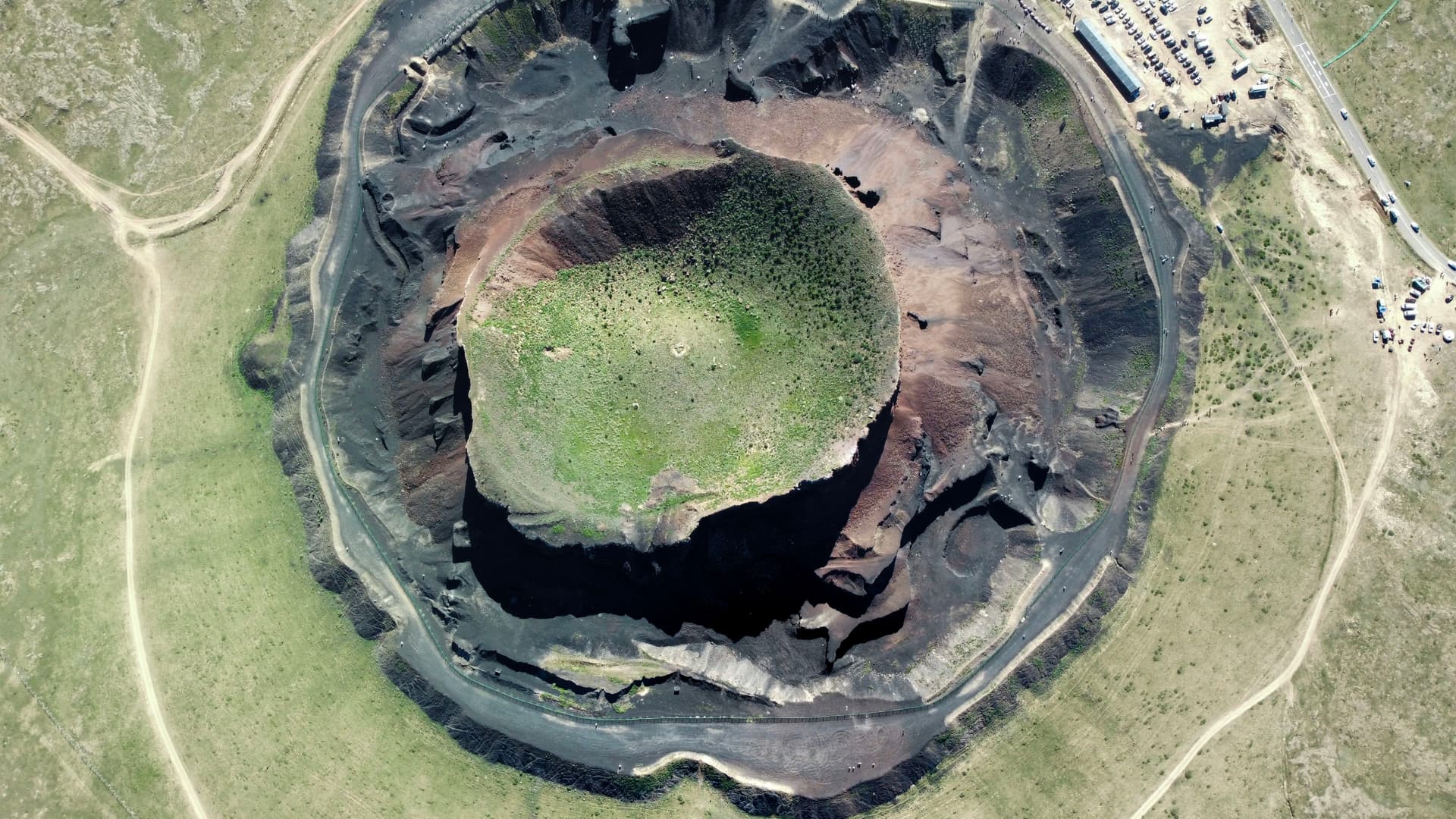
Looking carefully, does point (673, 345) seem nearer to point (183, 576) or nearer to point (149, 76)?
point (183, 576)

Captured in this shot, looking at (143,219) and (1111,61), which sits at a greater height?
(143,219)

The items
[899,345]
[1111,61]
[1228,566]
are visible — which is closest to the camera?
[899,345]

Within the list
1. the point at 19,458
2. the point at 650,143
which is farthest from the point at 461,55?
the point at 19,458

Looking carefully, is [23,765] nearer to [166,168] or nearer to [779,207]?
[166,168]

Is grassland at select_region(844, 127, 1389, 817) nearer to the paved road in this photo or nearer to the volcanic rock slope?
the paved road

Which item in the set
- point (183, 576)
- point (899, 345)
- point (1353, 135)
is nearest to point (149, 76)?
point (183, 576)
